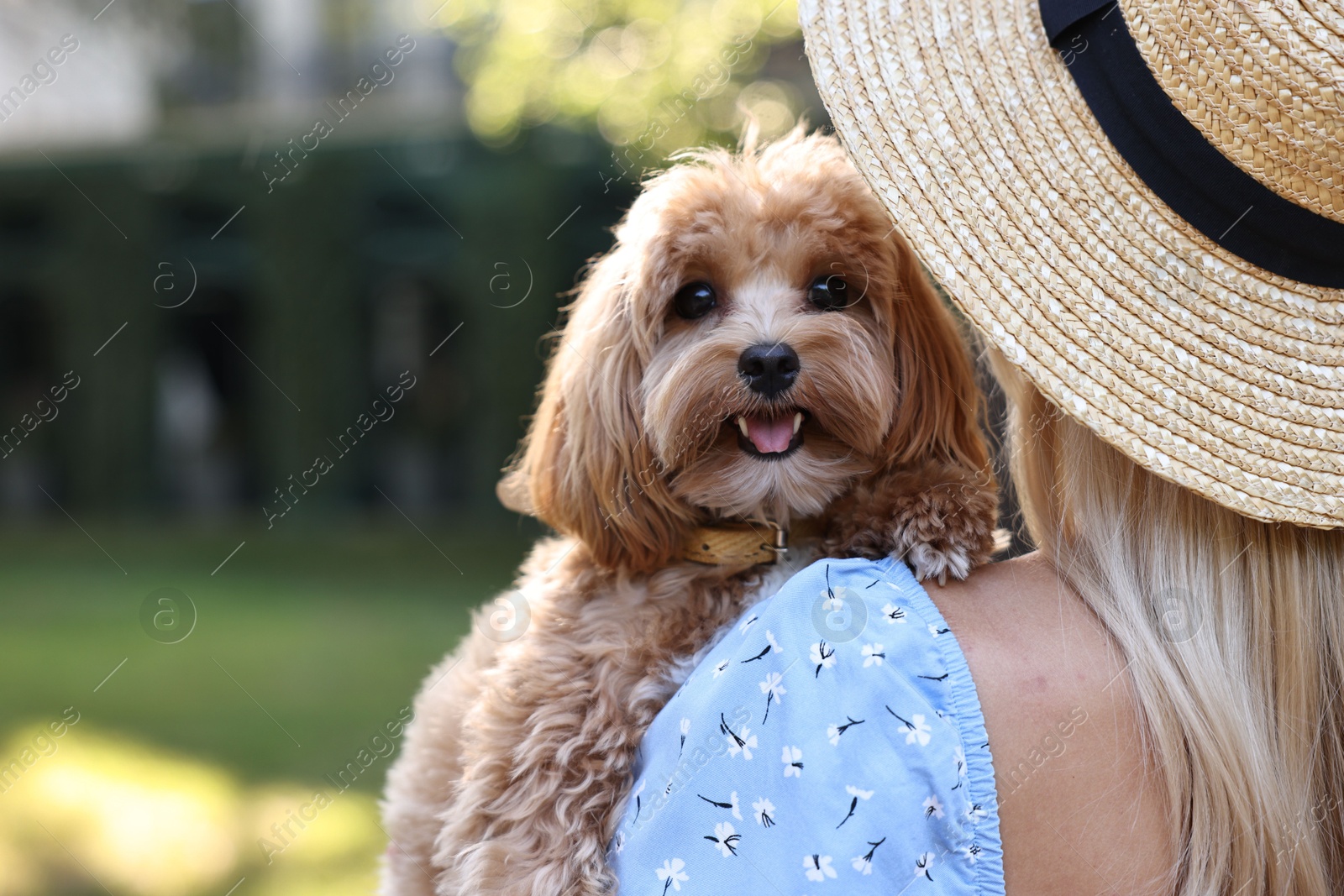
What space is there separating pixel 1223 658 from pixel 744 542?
984 millimetres

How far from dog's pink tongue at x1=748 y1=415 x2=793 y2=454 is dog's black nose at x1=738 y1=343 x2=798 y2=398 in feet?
0.31

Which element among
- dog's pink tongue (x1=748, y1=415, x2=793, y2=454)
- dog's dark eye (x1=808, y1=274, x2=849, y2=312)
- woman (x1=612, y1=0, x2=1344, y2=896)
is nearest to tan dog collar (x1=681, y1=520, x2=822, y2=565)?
dog's pink tongue (x1=748, y1=415, x2=793, y2=454)

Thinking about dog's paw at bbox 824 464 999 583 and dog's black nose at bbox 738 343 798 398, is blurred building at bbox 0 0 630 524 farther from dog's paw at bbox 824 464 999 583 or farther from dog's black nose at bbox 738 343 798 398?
dog's paw at bbox 824 464 999 583

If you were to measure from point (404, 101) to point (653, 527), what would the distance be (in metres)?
19.2

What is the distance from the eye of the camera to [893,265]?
227 centimetres

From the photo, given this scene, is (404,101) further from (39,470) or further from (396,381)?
(39,470)

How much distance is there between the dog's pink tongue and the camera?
7.46 ft

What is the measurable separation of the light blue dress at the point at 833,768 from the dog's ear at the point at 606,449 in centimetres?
77

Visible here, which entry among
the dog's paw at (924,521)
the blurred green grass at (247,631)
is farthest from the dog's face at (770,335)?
the blurred green grass at (247,631)

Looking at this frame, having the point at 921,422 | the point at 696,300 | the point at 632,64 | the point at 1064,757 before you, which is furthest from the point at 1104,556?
the point at 632,64

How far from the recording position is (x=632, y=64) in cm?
717

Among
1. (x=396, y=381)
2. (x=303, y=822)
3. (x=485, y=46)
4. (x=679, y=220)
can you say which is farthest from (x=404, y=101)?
(x=679, y=220)

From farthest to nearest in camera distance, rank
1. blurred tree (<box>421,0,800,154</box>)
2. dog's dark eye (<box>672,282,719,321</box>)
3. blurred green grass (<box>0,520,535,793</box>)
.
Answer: blurred green grass (<box>0,520,535,793</box>)
blurred tree (<box>421,0,800,154</box>)
dog's dark eye (<box>672,282,719,321</box>)

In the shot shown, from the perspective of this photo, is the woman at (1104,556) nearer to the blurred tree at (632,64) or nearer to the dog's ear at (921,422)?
the dog's ear at (921,422)
